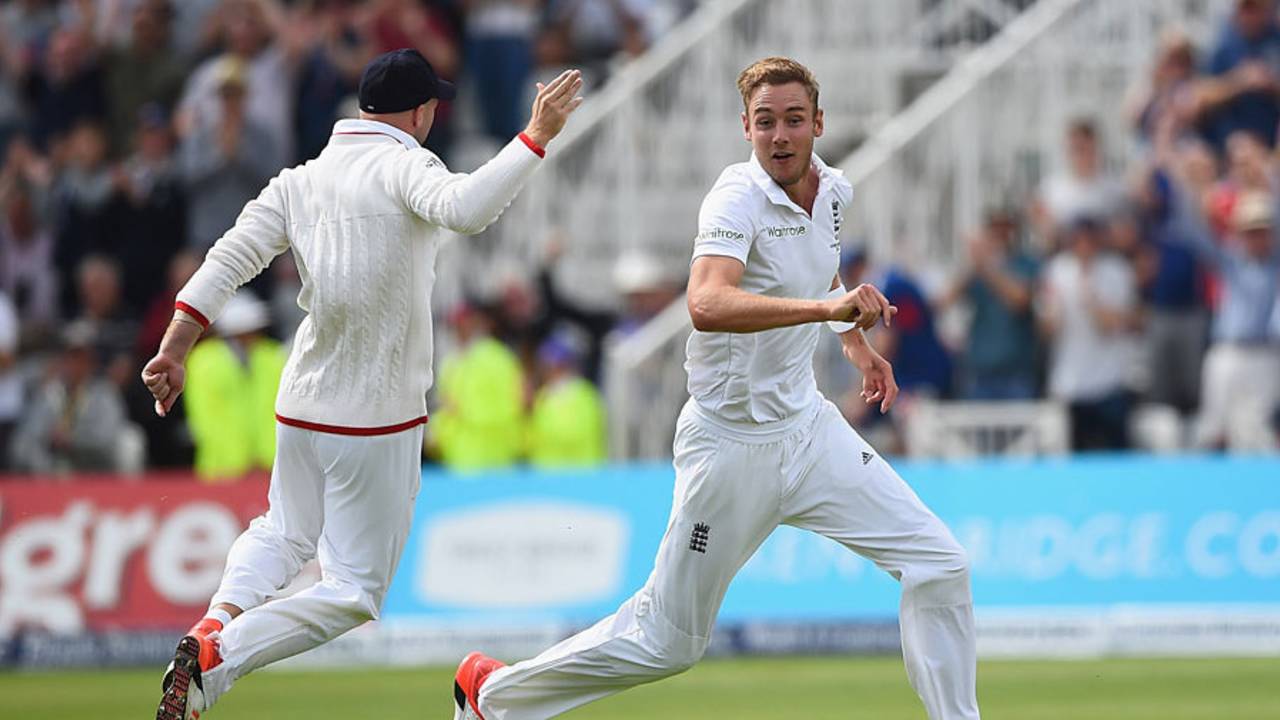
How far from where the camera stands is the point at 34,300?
18453mm

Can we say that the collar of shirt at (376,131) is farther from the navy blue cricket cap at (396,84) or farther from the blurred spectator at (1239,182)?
the blurred spectator at (1239,182)

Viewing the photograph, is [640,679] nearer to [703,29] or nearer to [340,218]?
[340,218]

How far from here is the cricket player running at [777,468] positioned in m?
7.91

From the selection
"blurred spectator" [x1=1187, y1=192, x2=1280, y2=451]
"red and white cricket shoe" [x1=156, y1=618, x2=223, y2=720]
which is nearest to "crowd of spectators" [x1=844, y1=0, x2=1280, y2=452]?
"blurred spectator" [x1=1187, y1=192, x2=1280, y2=451]

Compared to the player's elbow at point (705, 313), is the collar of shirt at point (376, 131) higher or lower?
higher

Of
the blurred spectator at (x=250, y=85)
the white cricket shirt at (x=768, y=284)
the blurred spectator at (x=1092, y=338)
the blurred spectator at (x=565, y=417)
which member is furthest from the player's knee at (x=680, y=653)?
the blurred spectator at (x=250, y=85)

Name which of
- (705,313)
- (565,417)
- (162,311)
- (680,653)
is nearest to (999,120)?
(565,417)

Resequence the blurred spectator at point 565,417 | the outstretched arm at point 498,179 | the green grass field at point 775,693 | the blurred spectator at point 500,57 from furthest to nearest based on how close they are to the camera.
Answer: the blurred spectator at point 500,57 < the blurred spectator at point 565,417 < the green grass field at point 775,693 < the outstretched arm at point 498,179

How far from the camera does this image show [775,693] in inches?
479

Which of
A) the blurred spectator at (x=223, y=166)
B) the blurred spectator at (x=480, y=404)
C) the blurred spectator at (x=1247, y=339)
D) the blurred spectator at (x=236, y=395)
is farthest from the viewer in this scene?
the blurred spectator at (x=223, y=166)

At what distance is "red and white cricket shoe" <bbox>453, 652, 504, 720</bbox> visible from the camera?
333 inches

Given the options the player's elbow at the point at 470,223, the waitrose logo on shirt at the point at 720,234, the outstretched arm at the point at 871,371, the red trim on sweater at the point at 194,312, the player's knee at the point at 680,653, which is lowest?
the player's knee at the point at 680,653

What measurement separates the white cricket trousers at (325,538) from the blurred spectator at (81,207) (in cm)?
1031

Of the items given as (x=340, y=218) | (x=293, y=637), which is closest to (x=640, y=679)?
(x=293, y=637)
